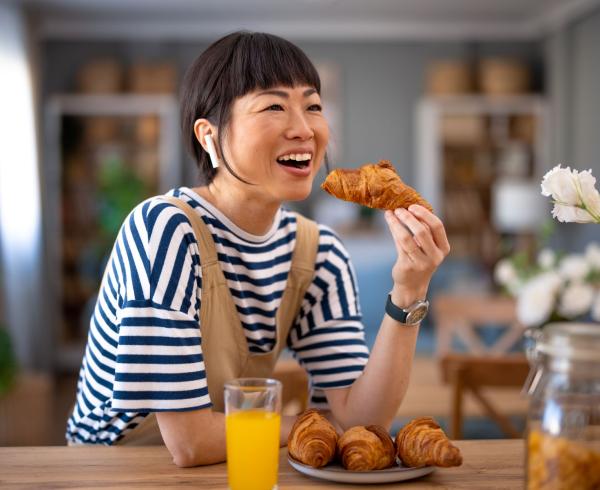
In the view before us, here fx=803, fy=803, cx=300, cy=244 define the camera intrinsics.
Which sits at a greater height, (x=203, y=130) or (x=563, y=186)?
(x=203, y=130)

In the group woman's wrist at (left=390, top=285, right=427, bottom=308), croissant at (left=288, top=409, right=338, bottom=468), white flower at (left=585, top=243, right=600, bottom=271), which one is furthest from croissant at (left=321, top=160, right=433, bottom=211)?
white flower at (left=585, top=243, right=600, bottom=271)

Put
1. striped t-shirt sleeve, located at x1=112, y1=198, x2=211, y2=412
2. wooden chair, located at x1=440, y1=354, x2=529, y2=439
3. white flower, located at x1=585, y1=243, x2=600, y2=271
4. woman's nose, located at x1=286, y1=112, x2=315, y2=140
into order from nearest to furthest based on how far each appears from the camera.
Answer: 1. striped t-shirt sleeve, located at x1=112, y1=198, x2=211, y2=412
2. woman's nose, located at x1=286, y1=112, x2=315, y2=140
3. wooden chair, located at x1=440, y1=354, x2=529, y2=439
4. white flower, located at x1=585, y1=243, x2=600, y2=271

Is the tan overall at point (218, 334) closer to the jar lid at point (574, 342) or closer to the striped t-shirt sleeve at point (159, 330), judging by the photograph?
the striped t-shirt sleeve at point (159, 330)

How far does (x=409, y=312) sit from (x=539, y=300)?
137 cm

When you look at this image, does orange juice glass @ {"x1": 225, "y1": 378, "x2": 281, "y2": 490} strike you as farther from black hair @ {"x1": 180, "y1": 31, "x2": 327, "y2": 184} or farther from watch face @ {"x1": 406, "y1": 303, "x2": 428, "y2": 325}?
black hair @ {"x1": 180, "y1": 31, "x2": 327, "y2": 184}

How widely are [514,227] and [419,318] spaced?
18.4 ft

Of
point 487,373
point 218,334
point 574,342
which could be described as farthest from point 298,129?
point 487,373

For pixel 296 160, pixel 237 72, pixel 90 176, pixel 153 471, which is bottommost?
pixel 153 471

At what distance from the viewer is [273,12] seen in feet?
21.2

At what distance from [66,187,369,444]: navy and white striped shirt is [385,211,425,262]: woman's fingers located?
302 millimetres

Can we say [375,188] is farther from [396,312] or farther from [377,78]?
[377,78]

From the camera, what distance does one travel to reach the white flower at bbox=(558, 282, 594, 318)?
2.44 m

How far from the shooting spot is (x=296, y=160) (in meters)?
1.30

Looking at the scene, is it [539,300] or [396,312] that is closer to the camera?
[396,312]
